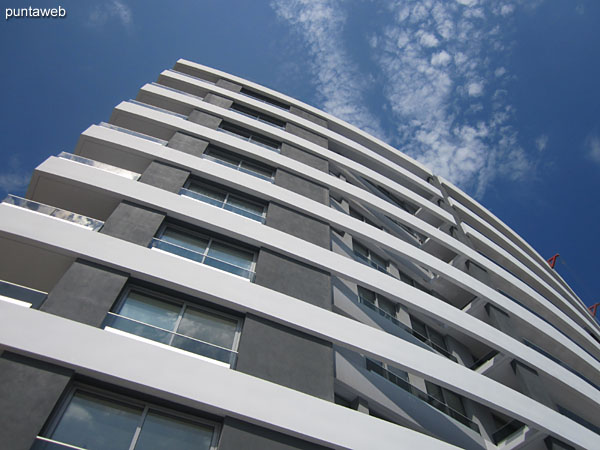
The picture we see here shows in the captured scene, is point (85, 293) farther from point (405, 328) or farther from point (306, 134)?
point (306, 134)

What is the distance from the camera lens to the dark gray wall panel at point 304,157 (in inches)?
679

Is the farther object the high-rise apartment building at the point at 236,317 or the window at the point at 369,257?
the window at the point at 369,257

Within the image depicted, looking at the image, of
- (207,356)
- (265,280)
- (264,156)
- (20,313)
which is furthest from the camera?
(264,156)

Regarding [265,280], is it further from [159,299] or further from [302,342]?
[159,299]

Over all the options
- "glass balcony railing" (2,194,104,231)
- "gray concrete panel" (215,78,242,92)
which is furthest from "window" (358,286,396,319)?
"gray concrete panel" (215,78,242,92)

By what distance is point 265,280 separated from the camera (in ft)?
33.0

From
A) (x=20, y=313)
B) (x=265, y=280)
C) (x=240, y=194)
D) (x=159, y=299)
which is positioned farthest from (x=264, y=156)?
(x=20, y=313)

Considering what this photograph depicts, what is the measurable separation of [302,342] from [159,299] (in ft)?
11.1

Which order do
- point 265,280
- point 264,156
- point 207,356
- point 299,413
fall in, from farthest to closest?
1. point 264,156
2. point 265,280
3. point 207,356
4. point 299,413

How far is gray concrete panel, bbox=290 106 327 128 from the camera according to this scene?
23453mm

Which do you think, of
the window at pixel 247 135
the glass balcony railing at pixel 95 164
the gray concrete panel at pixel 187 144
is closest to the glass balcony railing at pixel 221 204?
the glass balcony railing at pixel 95 164

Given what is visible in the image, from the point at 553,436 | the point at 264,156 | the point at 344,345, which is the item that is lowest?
the point at 553,436

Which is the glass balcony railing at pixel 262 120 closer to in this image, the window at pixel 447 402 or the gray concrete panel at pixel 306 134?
the gray concrete panel at pixel 306 134

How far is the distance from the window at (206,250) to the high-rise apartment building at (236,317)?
56mm
